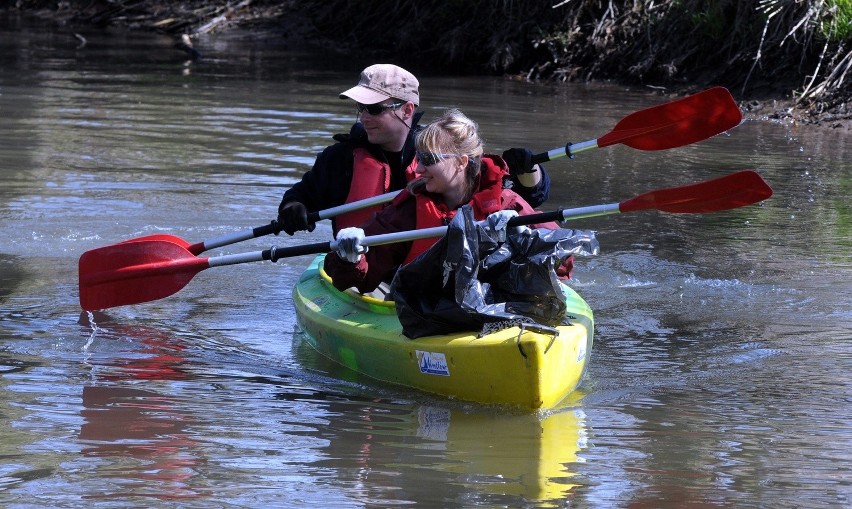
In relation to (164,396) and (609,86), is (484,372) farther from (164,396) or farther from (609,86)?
(609,86)

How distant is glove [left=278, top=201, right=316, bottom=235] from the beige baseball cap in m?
0.51

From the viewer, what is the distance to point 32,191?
855cm

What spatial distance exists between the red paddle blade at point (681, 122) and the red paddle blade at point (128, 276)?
6.56 ft

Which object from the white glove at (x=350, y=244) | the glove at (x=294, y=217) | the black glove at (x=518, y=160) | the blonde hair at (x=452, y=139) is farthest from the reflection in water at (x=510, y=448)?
the black glove at (x=518, y=160)

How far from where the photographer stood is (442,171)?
4574mm

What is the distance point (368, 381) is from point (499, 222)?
0.98 m

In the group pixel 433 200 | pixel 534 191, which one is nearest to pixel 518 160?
pixel 534 191

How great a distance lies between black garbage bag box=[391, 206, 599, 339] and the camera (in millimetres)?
4395

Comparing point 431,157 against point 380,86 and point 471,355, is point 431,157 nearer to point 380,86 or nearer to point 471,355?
point 471,355

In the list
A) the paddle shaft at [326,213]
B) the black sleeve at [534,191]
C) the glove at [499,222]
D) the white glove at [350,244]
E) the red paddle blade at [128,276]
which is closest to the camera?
the glove at [499,222]

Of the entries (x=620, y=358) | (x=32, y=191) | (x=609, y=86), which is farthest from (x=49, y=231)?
(x=609, y=86)

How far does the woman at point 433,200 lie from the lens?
4520 millimetres

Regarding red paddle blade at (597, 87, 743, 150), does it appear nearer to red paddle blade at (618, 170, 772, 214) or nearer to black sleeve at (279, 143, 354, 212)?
red paddle blade at (618, 170, 772, 214)

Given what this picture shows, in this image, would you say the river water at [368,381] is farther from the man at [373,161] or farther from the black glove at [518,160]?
the black glove at [518,160]
